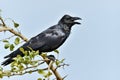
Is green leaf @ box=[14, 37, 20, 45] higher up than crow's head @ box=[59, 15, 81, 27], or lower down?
lower down

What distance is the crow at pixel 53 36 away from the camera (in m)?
7.80

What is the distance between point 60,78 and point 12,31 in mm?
893

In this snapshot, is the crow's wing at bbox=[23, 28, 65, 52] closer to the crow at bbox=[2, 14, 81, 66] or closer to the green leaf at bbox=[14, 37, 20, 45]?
the crow at bbox=[2, 14, 81, 66]

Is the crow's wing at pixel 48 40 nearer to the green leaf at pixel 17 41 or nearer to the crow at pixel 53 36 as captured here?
the crow at pixel 53 36

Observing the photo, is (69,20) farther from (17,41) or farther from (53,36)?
(17,41)

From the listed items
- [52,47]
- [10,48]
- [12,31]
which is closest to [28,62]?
[10,48]

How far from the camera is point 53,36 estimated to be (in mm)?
8148

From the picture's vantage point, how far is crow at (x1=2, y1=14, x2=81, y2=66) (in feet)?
25.6

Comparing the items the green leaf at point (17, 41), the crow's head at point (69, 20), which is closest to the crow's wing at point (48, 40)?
the crow's head at point (69, 20)

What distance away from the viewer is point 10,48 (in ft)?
17.0

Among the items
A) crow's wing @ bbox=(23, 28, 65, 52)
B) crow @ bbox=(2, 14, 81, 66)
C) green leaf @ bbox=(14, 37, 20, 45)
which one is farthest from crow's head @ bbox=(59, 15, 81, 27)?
green leaf @ bbox=(14, 37, 20, 45)

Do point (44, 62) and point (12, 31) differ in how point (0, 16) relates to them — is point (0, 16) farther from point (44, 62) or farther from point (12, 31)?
point (44, 62)

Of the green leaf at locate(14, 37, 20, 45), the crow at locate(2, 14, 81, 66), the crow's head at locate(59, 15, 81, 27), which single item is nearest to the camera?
the green leaf at locate(14, 37, 20, 45)

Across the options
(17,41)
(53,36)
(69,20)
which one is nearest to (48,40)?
(53,36)
